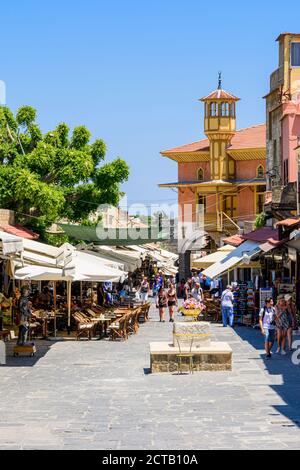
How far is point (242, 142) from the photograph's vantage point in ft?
240

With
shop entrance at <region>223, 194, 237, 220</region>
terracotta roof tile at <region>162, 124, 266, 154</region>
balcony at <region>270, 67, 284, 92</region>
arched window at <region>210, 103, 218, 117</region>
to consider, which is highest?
arched window at <region>210, 103, 218, 117</region>

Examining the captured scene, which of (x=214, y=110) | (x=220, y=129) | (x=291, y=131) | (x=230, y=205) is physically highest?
(x=214, y=110)

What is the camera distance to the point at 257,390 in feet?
57.1

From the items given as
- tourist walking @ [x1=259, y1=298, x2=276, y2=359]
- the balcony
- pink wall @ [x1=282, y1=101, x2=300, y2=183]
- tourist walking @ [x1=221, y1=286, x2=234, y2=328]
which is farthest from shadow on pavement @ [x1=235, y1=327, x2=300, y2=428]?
the balcony

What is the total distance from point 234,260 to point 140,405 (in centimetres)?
2152

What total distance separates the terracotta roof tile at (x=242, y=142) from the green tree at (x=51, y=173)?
806 inches

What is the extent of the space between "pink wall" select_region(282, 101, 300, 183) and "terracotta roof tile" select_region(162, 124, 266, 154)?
29888 mm

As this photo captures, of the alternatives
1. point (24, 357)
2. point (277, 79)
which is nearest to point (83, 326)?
point (24, 357)

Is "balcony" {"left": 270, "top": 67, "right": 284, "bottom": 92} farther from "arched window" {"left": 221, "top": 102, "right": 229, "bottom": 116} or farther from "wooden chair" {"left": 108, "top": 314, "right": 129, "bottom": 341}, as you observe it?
"arched window" {"left": 221, "top": 102, "right": 229, "bottom": 116}

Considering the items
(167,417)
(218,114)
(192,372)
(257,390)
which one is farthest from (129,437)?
(218,114)

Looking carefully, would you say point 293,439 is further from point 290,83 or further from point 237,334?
point 290,83

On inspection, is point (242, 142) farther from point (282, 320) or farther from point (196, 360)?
point (196, 360)

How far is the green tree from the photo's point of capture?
48.0 m

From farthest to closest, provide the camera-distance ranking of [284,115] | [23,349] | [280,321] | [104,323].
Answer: [284,115]
[104,323]
[280,321]
[23,349]
